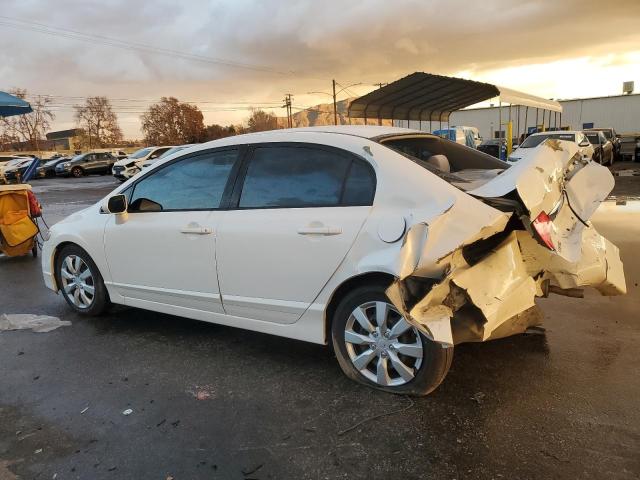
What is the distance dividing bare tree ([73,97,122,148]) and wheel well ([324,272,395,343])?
91366 mm

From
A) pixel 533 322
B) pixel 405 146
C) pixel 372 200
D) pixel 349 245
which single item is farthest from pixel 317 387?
pixel 405 146

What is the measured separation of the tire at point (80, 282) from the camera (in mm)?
4656

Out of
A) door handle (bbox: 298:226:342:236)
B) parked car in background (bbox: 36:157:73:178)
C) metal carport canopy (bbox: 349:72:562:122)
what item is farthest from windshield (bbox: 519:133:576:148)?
parked car in background (bbox: 36:157:73:178)

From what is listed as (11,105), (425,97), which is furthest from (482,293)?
(425,97)

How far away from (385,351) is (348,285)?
47 cm

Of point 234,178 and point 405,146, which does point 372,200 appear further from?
point 234,178

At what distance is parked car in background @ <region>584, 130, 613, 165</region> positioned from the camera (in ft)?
69.9

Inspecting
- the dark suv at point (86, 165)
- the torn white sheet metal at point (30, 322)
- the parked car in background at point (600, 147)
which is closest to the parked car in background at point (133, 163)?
the dark suv at point (86, 165)

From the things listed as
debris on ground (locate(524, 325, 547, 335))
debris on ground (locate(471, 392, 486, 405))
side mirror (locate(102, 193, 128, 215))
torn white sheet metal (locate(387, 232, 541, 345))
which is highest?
side mirror (locate(102, 193, 128, 215))

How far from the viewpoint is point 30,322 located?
4.80 metres

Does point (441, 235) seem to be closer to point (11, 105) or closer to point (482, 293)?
point (482, 293)

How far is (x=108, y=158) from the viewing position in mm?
37656

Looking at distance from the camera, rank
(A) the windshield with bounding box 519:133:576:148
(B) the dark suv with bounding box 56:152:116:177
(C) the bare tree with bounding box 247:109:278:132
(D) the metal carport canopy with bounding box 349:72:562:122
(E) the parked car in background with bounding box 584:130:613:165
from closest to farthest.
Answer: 1. (D) the metal carport canopy with bounding box 349:72:562:122
2. (A) the windshield with bounding box 519:133:576:148
3. (E) the parked car in background with bounding box 584:130:613:165
4. (B) the dark suv with bounding box 56:152:116:177
5. (C) the bare tree with bounding box 247:109:278:132

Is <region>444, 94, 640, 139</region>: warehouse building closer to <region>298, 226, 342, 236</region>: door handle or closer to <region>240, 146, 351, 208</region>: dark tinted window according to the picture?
<region>240, 146, 351, 208</region>: dark tinted window
